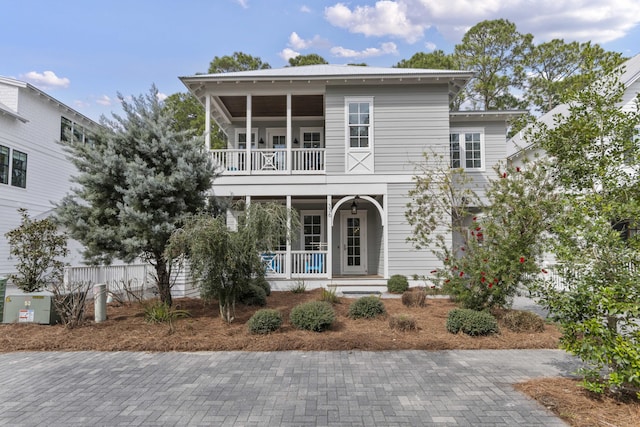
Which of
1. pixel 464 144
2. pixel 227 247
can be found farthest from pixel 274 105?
pixel 227 247

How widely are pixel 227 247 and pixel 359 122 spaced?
23.8 feet

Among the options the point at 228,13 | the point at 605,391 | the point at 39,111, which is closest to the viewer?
the point at 605,391

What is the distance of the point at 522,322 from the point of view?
6.41 m

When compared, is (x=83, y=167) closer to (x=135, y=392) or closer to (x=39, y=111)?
(x=135, y=392)

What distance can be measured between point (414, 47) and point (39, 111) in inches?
841

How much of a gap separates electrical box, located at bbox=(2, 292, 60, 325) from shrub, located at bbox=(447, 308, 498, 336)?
777cm

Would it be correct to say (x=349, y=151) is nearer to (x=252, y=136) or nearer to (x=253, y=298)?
(x=252, y=136)

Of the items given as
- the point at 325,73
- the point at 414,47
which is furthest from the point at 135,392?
the point at 414,47

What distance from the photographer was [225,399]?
Result: 3.75 m

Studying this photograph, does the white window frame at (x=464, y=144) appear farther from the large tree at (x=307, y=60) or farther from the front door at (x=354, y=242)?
the large tree at (x=307, y=60)

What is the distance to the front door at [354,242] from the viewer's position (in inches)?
524

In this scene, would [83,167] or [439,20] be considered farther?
[439,20]

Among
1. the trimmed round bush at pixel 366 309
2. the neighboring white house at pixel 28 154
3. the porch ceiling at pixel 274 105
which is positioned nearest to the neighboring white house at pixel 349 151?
the porch ceiling at pixel 274 105

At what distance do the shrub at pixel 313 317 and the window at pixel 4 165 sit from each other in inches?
553
